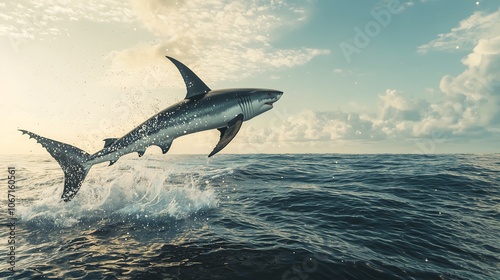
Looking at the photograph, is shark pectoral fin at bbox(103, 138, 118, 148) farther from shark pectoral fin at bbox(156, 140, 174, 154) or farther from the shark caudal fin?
shark pectoral fin at bbox(156, 140, 174, 154)

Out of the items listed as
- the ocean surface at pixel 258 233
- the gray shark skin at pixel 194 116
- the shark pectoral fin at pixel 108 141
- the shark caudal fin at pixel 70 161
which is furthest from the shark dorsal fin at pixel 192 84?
the ocean surface at pixel 258 233

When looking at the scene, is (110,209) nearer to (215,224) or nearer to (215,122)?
(215,224)

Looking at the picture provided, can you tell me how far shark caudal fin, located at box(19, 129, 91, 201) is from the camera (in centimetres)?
701

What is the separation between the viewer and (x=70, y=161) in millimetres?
7227

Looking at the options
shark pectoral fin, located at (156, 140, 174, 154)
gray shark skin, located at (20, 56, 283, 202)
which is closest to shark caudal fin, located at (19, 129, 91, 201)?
gray shark skin, located at (20, 56, 283, 202)

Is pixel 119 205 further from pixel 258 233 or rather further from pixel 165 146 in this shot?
pixel 165 146

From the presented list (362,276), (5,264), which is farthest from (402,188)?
(5,264)

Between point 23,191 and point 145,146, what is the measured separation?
56.3ft

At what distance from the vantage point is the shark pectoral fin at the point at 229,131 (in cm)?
534

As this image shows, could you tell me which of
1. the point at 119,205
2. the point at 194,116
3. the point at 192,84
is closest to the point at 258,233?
the point at 194,116

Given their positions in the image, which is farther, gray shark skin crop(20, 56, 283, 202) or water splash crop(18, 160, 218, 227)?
water splash crop(18, 160, 218, 227)

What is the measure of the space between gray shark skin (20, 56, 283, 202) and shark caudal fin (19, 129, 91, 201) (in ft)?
2.24

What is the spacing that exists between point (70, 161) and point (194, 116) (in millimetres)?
3821

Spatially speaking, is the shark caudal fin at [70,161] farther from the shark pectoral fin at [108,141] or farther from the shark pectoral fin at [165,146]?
the shark pectoral fin at [165,146]
